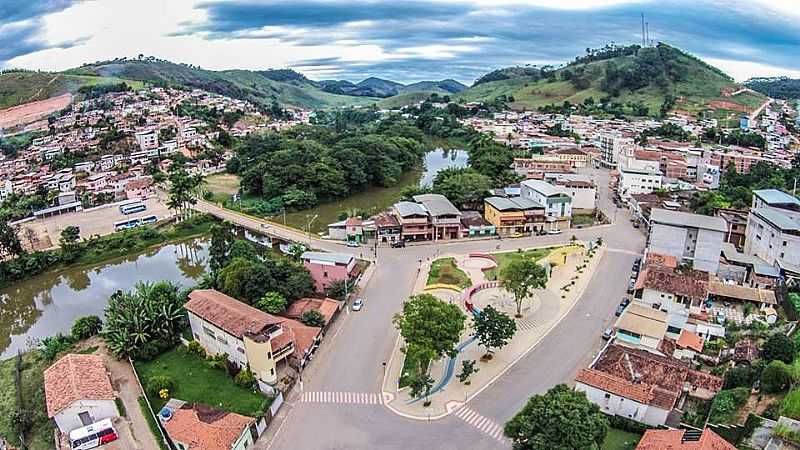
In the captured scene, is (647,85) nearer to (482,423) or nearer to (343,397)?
(482,423)

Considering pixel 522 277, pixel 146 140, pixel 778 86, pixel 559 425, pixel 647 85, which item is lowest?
pixel 559 425

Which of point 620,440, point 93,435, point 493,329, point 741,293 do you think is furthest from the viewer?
point 741,293

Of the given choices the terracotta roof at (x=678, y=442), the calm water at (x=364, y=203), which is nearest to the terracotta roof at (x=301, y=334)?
the terracotta roof at (x=678, y=442)

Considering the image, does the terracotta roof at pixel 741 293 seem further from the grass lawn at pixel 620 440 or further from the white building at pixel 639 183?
the white building at pixel 639 183

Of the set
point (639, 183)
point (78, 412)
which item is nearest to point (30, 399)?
point (78, 412)

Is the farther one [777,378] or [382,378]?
[382,378]

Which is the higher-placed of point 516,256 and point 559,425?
point 559,425

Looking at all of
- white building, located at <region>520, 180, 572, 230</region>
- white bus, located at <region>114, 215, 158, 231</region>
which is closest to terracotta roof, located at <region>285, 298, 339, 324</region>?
white building, located at <region>520, 180, 572, 230</region>
